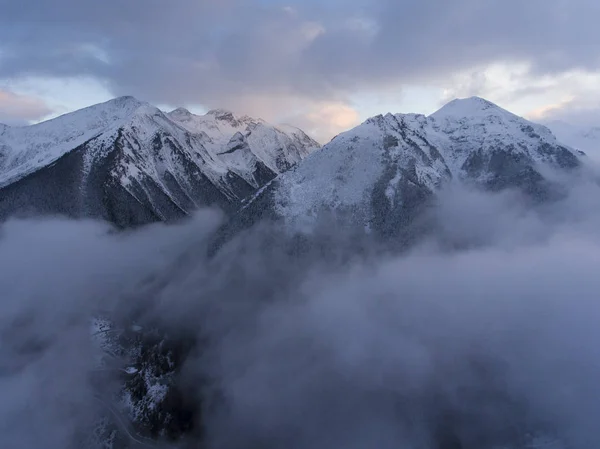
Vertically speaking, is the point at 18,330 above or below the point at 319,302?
below

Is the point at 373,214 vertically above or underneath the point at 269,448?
above

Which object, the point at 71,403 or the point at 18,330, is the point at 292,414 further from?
the point at 18,330

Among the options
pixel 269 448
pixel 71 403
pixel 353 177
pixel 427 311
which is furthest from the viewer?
pixel 353 177

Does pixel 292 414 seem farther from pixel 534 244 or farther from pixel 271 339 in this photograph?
pixel 534 244

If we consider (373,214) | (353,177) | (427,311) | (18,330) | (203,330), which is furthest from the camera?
(353,177)

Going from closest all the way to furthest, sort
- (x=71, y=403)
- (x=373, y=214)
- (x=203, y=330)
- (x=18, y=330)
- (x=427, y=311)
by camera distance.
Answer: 1. (x=71, y=403)
2. (x=427, y=311)
3. (x=203, y=330)
4. (x=18, y=330)
5. (x=373, y=214)

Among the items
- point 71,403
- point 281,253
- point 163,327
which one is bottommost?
point 71,403

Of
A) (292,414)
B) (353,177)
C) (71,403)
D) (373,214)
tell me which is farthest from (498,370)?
(71,403)

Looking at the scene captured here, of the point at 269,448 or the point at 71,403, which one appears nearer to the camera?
the point at 269,448

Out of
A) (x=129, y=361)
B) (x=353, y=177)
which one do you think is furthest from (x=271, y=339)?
(x=353, y=177)
